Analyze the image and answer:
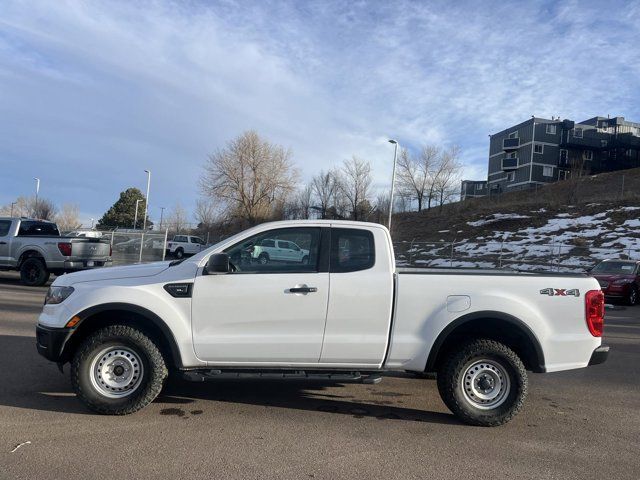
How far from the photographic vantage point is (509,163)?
233ft

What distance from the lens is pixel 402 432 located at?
4.79m

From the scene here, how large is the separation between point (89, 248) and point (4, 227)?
8.10ft

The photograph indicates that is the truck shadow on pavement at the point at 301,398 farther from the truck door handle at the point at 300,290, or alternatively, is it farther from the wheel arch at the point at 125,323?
the truck door handle at the point at 300,290

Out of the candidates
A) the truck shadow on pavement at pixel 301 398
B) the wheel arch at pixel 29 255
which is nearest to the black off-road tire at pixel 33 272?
the wheel arch at pixel 29 255

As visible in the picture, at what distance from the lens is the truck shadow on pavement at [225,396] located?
523 cm

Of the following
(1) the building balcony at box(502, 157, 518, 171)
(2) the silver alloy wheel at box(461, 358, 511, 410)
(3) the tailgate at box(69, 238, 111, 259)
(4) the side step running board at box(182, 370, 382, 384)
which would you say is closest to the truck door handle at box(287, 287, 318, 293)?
(4) the side step running board at box(182, 370, 382, 384)

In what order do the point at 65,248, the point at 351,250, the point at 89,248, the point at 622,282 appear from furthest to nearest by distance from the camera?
the point at 622,282 → the point at 89,248 → the point at 65,248 → the point at 351,250

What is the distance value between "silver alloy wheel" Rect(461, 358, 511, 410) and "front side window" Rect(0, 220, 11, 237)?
47.2 ft

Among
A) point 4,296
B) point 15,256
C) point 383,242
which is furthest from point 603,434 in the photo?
point 15,256

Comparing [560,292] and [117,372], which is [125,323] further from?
[560,292]

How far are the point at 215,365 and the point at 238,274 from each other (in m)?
0.89

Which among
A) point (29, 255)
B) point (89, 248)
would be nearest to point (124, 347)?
point (89, 248)

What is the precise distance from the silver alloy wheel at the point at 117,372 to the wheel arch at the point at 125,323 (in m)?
0.26

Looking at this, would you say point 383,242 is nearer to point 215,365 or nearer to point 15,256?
point 215,365
